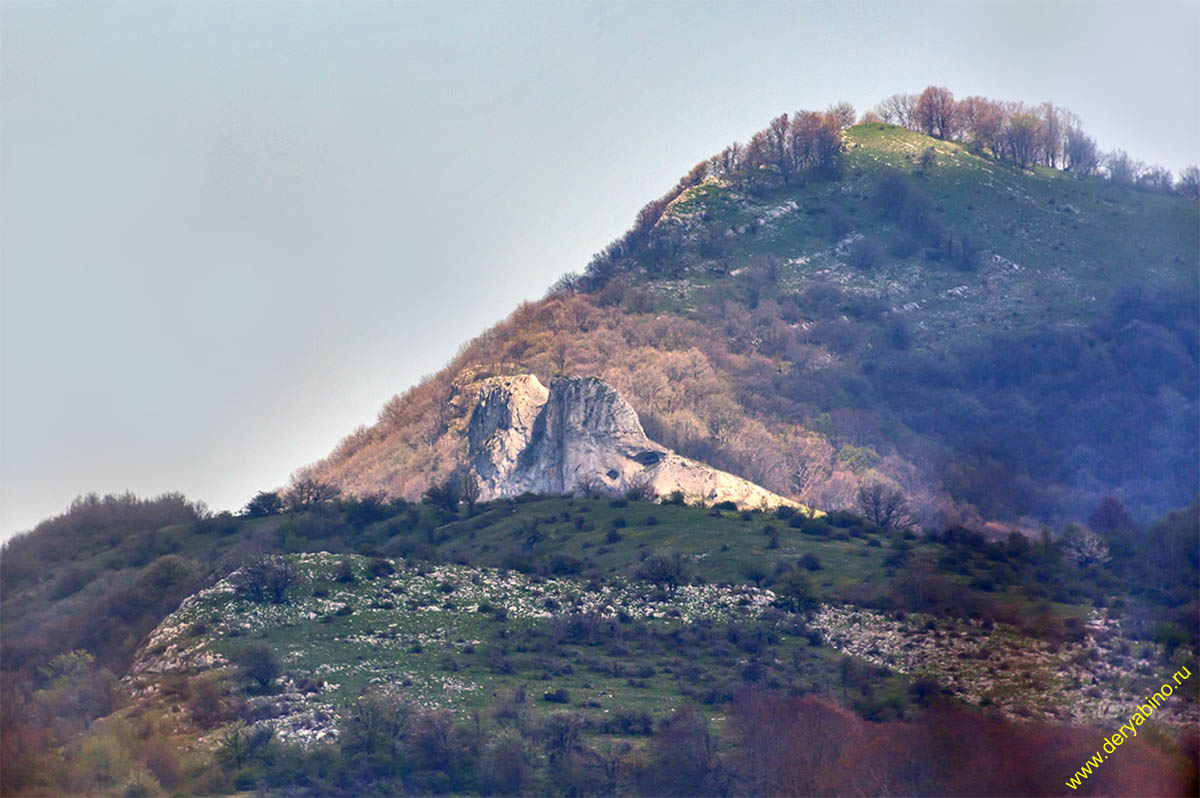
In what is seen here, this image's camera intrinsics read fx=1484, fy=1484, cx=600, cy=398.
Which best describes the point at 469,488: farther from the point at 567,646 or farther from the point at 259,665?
the point at 259,665

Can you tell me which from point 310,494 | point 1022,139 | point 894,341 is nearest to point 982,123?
point 1022,139

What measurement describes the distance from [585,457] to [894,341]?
50303 mm

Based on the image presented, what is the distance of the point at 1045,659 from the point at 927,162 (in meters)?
109

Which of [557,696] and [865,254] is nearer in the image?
[557,696]

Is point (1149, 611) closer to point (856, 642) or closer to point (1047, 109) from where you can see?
point (856, 642)

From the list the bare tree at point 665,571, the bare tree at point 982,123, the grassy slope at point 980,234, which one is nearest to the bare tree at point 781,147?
the grassy slope at point 980,234

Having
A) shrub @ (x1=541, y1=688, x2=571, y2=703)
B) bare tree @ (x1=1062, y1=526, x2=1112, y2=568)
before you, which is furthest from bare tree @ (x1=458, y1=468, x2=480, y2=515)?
shrub @ (x1=541, y1=688, x2=571, y2=703)

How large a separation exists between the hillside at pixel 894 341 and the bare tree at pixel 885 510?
3.47 m

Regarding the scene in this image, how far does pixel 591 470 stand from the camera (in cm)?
8000

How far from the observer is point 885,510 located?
80.6 m

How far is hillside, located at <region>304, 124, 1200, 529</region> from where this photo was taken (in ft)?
331

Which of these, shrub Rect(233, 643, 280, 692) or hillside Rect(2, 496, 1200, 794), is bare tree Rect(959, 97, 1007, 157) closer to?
hillside Rect(2, 496, 1200, 794)

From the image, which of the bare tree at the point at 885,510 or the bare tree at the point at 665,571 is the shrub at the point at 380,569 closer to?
the bare tree at the point at 665,571

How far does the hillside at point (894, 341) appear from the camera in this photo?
331 ft
